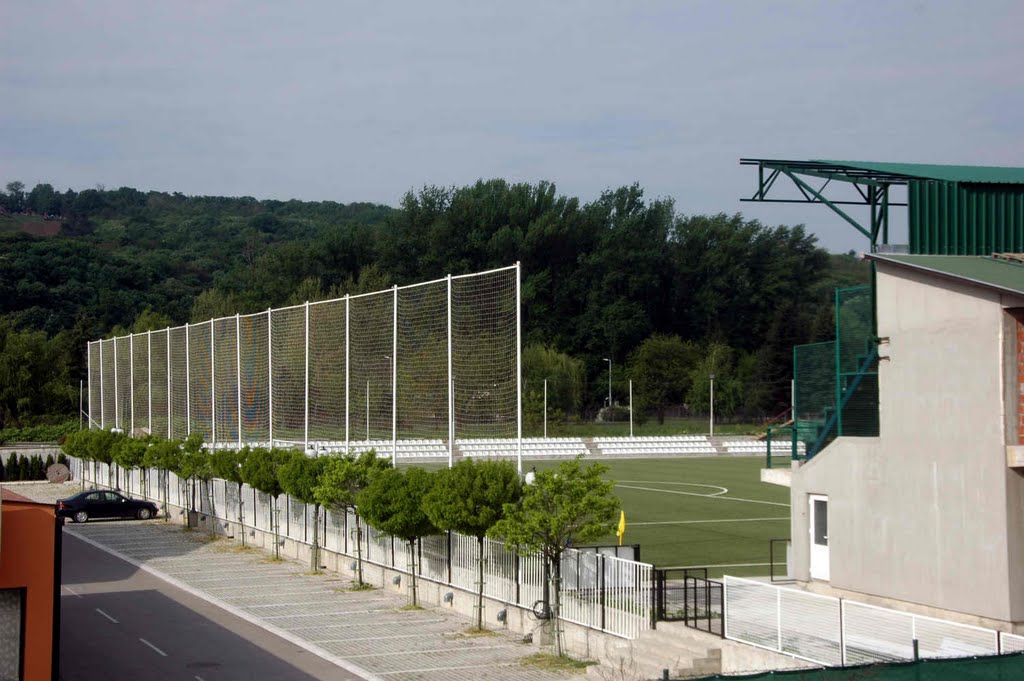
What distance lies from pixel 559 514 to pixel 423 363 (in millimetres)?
10419

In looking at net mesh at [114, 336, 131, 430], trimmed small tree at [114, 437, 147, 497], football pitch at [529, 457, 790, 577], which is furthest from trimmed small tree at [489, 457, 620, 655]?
net mesh at [114, 336, 131, 430]

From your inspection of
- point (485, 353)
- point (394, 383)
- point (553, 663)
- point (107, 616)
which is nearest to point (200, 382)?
point (394, 383)

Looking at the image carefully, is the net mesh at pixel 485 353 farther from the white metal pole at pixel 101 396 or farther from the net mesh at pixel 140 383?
the white metal pole at pixel 101 396

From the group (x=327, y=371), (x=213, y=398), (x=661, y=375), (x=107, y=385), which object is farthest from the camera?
(x=661, y=375)

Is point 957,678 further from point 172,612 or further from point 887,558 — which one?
point 172,612

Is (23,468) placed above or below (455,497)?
below

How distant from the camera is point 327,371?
38031 mm

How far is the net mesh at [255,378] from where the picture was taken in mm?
43156

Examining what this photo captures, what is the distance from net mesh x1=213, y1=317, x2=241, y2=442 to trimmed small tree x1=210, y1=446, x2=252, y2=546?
420cm

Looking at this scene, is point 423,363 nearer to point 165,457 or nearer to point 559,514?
point 559,514

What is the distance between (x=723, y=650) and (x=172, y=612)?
14237 millimetres

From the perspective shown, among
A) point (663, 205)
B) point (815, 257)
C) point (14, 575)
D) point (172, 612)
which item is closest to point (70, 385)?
point (663, 205)

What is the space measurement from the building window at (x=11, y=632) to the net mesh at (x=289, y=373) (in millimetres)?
23082

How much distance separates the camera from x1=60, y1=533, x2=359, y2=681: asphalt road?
21.1m
